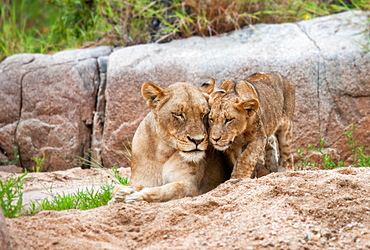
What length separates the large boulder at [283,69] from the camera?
22.8 feet

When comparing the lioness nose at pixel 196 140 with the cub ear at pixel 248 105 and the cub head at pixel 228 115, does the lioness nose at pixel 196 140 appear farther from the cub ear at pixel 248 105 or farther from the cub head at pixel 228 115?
the cub ear at pixel 248 105

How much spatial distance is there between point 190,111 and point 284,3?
15.8 feet

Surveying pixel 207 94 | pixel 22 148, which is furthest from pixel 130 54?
pixel 207 94

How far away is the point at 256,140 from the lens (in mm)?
4535

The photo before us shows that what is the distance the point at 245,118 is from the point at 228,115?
211mm

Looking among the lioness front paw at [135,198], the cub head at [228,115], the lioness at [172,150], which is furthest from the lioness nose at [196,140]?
the lioness front paw at [135,198]

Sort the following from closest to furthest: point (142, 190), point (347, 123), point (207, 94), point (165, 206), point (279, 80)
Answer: point (165, 206), point (142, 190), point (207, 94), point (279, 80), point (347, 123)

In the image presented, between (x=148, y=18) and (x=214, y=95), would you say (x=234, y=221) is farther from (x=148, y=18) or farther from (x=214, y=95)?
(x=148, y=18)

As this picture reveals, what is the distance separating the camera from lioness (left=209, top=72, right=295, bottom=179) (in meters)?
4.18

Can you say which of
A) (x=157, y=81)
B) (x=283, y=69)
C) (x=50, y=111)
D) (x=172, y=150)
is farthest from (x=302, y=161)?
(x=50, y=111)

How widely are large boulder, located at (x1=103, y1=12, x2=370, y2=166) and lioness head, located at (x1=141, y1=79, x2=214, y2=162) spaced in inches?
114

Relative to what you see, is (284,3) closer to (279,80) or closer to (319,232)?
(279,80)

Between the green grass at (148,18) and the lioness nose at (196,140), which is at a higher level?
the lioness nose at (196,140)

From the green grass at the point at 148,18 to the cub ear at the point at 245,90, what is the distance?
10.0 ft
